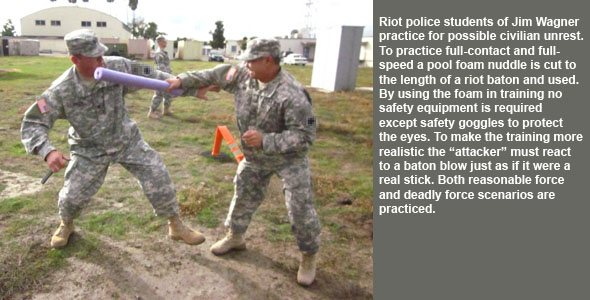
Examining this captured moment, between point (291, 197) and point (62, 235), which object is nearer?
point (291, 197)

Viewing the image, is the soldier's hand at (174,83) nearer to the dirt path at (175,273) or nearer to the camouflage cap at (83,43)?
the camouflage cap at (83,43)

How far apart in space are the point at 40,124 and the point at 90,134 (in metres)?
0.34

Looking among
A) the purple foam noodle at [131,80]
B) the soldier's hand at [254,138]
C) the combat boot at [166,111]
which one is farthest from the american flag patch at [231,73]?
the combat boot at [166,111]

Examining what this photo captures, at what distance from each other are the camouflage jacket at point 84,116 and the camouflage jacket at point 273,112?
2.41 feet

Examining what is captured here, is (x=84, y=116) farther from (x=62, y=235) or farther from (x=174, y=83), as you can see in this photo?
(x=62, y=235)

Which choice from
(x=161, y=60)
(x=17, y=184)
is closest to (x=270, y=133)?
(x=17, y=184)

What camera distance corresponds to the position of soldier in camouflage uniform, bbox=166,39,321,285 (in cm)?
288

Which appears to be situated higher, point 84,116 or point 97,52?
point 97,52

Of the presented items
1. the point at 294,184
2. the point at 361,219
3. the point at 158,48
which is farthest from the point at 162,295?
the point at 158,48

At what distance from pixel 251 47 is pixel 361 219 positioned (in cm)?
245

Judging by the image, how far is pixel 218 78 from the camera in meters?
3.27

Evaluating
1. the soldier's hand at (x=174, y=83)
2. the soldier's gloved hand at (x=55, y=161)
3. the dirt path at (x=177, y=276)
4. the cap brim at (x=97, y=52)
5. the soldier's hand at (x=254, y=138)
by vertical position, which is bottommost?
the dirt path at (x=177, y=276)

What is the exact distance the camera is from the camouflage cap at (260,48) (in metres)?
2.83

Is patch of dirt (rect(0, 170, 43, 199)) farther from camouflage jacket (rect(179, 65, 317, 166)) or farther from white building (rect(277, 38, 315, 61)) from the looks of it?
white building (rect(277, 38, 315, 61))
